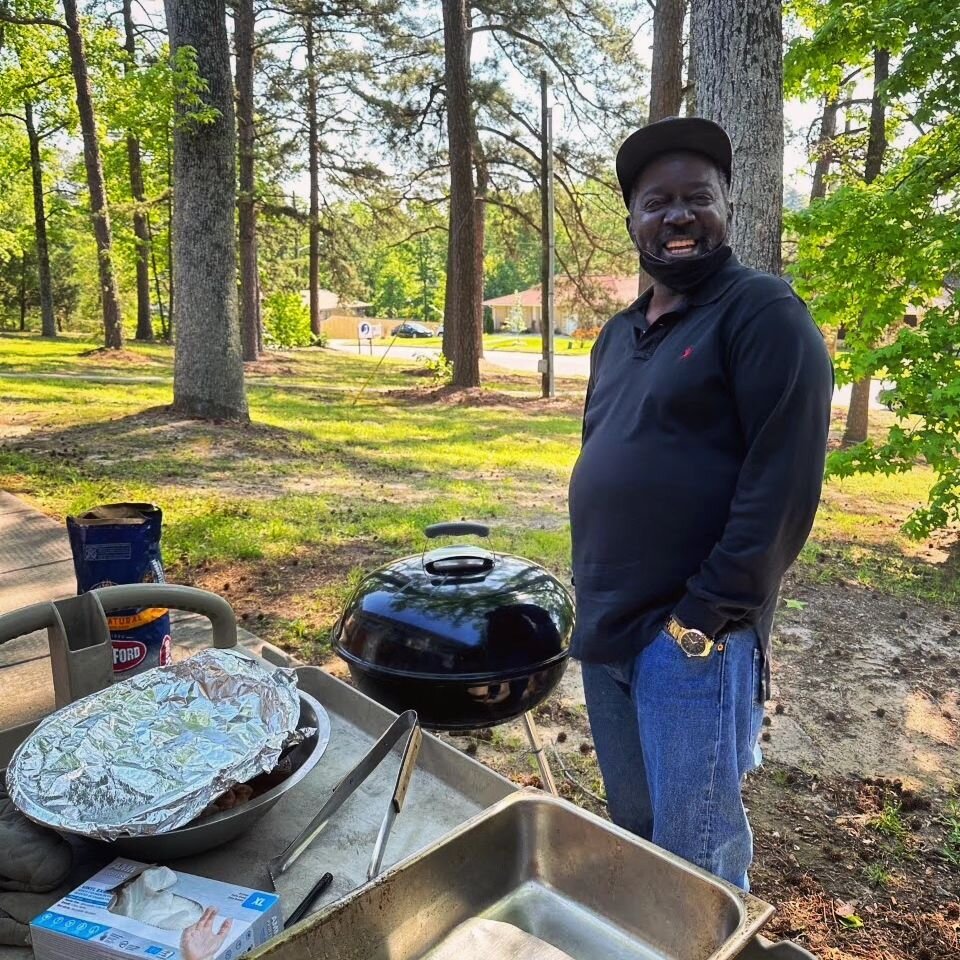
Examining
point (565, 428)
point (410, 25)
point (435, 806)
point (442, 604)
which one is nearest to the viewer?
point (435, 806)

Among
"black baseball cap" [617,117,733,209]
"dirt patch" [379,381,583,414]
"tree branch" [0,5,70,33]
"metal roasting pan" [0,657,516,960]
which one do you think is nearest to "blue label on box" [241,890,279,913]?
"metal roasting pan" [0,657,516,960]

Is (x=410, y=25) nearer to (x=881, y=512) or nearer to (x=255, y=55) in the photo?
(x=255, y=55)

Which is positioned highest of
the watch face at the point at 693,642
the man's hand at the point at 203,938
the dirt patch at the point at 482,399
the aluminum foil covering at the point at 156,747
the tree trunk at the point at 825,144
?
the tree trunk at the point at 825,144

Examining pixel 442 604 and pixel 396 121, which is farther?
pixel 396 121

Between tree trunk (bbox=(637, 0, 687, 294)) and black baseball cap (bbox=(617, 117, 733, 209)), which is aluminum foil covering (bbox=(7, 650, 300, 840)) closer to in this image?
black baseball cap (bbox=(617, 117, 733, 209))

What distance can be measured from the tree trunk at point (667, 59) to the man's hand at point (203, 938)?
12035mm

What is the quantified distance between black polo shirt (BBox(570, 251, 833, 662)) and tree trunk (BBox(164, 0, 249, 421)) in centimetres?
789

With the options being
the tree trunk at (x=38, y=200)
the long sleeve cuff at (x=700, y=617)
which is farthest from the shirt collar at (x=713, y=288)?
the tree trunk at (x=38, y=200)

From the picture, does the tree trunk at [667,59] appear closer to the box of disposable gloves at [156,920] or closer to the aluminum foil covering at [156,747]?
the aluminum foil covering at [156,747]

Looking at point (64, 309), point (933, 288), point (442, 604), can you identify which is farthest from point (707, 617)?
point (64, 309)

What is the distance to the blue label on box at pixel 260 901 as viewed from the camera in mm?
1090

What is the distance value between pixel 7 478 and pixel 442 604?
22.0ft

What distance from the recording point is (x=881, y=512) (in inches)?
316

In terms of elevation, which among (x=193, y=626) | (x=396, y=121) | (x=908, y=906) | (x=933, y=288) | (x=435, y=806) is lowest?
(x=908, y=906)
